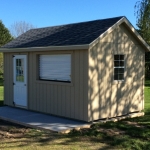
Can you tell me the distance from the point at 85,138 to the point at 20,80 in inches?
201

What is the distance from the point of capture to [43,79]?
10727mm

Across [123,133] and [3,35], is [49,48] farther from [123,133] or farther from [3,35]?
[3,35]

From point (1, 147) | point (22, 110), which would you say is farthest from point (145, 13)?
point (1, 147)

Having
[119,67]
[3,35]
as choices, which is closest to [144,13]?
[119,67]

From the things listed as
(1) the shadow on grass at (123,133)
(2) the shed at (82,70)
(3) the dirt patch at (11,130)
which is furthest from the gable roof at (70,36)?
(3) the dirt patch at (11,130)

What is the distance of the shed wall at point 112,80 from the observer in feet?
30.0

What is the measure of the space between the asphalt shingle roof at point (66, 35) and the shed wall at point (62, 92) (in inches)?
14.5

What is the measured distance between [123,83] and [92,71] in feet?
5.25

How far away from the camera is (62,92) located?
9.81 meters

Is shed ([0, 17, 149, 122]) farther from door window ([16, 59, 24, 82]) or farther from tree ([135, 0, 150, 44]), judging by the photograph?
tree ([135, 0, 150, 44])

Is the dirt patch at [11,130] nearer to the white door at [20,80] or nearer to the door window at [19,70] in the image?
the white door at [20,80]

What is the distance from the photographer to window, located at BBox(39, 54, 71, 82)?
9.75m

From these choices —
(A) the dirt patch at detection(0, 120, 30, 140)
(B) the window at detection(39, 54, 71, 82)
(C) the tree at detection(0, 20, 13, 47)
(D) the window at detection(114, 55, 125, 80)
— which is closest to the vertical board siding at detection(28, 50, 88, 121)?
(B) the window at detection(39, 54, 71, 82)

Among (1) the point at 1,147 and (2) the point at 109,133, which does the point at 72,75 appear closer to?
(2) the point at 109,133
